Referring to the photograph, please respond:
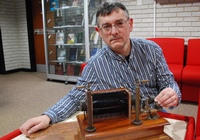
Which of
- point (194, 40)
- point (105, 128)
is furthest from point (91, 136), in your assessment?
point (194, 40)

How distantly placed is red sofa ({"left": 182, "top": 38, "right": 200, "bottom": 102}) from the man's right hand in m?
2.41

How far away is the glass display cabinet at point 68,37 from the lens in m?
4.23

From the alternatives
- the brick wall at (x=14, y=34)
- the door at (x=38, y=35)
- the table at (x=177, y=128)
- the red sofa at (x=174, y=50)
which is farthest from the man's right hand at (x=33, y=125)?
the brick wall at (x=14, y=34)

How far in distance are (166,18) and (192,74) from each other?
140 centimetres

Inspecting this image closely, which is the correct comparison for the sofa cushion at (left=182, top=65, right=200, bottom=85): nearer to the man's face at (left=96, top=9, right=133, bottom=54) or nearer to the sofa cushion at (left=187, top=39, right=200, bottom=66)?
the sofa cushion at (left=187, top=39, right=200, bottom=66)

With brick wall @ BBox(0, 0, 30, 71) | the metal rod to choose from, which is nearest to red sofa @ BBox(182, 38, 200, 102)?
the metal rod

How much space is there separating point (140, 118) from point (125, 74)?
0.50 m

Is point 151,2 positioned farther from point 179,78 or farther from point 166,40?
point 179,78

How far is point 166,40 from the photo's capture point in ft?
11.3

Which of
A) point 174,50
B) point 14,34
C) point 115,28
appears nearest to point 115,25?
point 115,28

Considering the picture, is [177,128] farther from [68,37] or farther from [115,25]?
[68,37]

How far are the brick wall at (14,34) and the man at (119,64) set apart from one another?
201 inches

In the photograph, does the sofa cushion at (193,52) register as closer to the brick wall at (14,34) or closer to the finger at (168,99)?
the finger at (168,99)

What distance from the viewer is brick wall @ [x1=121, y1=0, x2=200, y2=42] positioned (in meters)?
3.43
